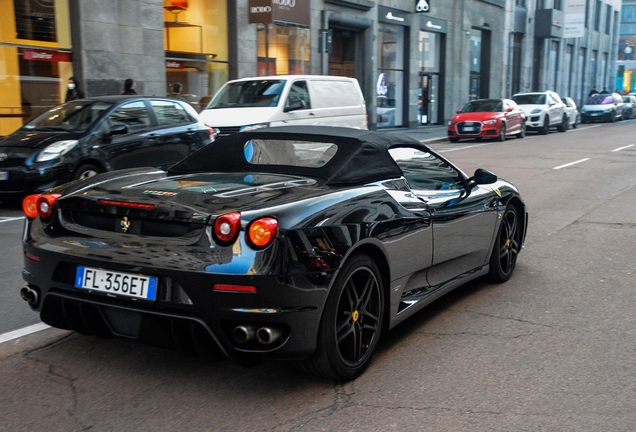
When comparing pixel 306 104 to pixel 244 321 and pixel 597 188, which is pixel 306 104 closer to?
pixel 597 188

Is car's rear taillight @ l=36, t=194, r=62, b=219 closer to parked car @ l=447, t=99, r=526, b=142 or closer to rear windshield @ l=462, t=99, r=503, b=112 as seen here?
parked car @ l=447, t=99, r=526, b=142

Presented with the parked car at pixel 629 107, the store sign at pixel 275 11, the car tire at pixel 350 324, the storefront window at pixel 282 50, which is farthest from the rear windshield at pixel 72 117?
the parked car at pixel 629 107

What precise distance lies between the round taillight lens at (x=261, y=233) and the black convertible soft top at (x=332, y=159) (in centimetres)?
83

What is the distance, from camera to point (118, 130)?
1043 centimetres

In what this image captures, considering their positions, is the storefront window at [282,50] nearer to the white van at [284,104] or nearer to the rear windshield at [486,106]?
the rear windshield at [486,106]

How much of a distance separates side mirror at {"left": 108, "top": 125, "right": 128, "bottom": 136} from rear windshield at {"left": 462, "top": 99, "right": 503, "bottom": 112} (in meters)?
17.3

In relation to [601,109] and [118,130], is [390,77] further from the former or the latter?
[118,130]

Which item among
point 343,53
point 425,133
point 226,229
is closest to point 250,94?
point 226,229

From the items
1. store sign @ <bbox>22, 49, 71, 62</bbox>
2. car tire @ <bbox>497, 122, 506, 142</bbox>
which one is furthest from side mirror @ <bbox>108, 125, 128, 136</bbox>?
car tire @ <bbox>497, 122, 506, 142</bbox>

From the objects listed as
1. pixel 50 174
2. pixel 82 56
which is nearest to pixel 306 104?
pixel 82 56

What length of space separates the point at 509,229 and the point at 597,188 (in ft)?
23.0

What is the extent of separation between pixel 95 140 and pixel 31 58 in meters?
7.46

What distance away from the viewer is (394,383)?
391 cm

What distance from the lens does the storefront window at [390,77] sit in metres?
29.9
